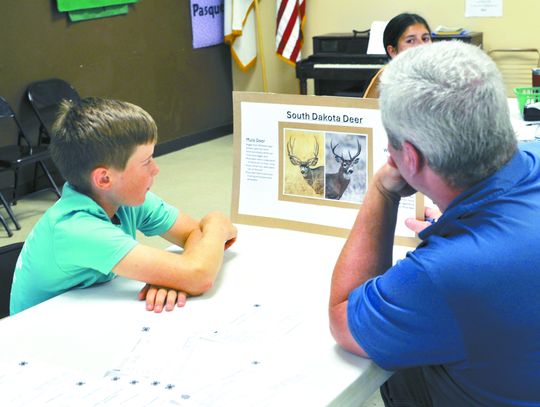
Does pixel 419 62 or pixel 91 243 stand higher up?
pixel 419 62

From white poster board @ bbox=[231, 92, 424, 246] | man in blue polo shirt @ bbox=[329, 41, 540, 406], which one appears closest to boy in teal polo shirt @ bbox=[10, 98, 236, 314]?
white poster board @ bbox=[231, 92, 424, 246]

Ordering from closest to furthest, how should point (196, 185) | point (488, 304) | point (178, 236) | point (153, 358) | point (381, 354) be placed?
point (488, 304), point (381, 354), point (153, 358), point (178, 236), point (196, 185)

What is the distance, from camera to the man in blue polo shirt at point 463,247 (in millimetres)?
1074

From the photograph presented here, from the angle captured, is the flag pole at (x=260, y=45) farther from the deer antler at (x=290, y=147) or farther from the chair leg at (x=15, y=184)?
the deer antler at (x=290, y=147)

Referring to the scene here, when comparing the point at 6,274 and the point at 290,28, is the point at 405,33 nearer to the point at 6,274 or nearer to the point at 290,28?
the point at 290,28

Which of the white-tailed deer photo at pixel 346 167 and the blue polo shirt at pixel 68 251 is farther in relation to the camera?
the white-tailed deer photo at pixel 346 167

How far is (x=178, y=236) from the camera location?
1.92 m

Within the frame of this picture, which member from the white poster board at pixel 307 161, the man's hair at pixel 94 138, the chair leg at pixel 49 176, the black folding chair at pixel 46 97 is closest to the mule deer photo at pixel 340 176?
the white poster board at pixel 307 161

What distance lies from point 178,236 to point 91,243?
38 cm

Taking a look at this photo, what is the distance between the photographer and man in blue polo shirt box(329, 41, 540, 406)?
107 cm

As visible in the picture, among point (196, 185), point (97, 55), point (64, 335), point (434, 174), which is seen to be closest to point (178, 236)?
point (64, 335)

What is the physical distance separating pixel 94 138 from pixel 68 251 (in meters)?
0.26

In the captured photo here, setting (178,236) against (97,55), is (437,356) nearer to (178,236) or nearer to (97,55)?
(178,236)

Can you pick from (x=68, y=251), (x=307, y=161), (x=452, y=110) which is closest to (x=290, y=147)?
(x=307, y=161)
